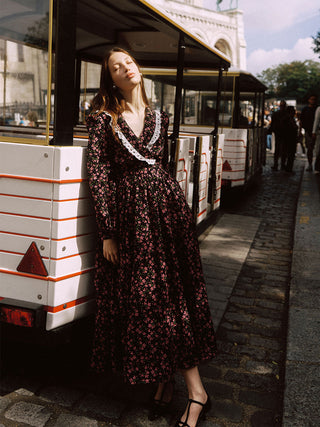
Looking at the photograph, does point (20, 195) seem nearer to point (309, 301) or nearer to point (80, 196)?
point (80, 196)

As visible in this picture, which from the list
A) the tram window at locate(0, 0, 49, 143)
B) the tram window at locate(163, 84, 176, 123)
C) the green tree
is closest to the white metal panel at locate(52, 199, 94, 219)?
the tram window at locate(0, 0, 49, 143)

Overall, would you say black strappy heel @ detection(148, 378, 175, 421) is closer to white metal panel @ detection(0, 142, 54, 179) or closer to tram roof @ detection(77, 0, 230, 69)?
white metal panel @ detection(0, 142, 54, 179)

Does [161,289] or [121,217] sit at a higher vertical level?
[121,217]

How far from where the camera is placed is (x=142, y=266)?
2.71 metres

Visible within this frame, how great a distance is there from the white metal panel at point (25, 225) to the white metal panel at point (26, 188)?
0.13 m

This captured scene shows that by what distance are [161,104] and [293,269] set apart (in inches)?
145

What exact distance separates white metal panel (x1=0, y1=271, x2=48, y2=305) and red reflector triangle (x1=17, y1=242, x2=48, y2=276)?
0.05 meters

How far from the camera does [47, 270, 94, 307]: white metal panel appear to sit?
2668 mm

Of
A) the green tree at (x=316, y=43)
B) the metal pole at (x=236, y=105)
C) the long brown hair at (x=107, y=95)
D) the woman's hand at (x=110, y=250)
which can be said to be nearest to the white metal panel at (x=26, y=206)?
the woman's hand at (x=110, y=250)

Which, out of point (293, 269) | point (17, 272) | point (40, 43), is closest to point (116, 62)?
point (40, 43)

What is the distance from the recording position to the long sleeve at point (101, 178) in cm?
268

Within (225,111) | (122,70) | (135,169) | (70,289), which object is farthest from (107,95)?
(225,111)

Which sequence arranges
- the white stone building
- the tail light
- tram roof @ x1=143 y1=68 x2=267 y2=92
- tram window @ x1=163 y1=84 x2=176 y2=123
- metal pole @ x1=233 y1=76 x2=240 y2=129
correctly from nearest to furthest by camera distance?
1. the tail light
2. tram window @ x1=163 y1=84 x2=176 y2=123
3. tram roof @ x1=143 y1=68 x2=267 y2=92
4. metal pole @ x1=233 y1=76 x2=240 y2=129
5. the white stone building

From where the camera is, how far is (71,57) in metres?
2.65
